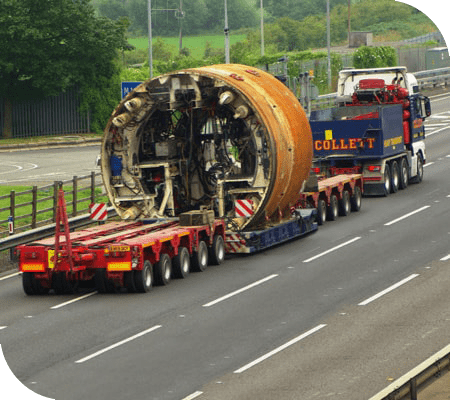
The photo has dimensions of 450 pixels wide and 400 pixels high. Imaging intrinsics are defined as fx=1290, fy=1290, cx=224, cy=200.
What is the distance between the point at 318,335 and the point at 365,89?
2368 cm

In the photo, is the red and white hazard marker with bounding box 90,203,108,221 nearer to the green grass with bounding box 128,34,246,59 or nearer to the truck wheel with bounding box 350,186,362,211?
the truck wheel with bounding box 350,186,362,211

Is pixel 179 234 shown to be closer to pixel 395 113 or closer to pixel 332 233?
pixel 332 233

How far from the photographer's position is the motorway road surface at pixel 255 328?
1834cm

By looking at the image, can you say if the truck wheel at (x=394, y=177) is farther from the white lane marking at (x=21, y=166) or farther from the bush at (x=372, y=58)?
the bush at (x=372, y=58)

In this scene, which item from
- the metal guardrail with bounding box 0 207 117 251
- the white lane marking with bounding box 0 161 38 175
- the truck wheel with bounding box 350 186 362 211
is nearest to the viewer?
the metal guardrail with bounding box 0 207 117 251

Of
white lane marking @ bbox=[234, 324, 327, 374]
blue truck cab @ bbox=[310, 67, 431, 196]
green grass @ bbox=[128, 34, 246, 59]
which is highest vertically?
green grass @ bbox=[128, 34, 246, 59]

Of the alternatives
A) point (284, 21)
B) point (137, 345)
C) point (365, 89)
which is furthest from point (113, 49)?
point (284, 21)

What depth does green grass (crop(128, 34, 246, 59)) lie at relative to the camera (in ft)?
388

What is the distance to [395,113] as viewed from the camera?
4162 centimetres

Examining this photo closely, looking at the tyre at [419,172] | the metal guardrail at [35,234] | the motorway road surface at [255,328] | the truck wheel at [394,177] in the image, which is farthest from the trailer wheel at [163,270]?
the tyre at [419,172]

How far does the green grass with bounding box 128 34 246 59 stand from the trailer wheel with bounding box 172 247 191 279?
288ft

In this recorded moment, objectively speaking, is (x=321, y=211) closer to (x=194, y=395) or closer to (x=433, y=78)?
(x=194, y=395)

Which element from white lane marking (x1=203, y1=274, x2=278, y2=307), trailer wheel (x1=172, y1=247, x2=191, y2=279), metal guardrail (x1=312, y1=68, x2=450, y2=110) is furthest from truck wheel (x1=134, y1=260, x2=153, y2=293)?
metal guardrail (x1=312, y1=68, x2=450, y2=110)

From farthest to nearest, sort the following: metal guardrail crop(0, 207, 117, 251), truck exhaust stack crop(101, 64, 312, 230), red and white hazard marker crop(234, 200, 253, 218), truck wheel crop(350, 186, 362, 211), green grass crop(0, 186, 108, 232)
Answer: truck wheel crop(350, 186, 362, 211)
green grass crop(0, 186, 108, 232)
truck exhaust stack crop(101, 64, 312, 230)
red and white hazard marker crop(234, 200, 253, 218)
metal guardrail crop(0, 207, 117, 251)
